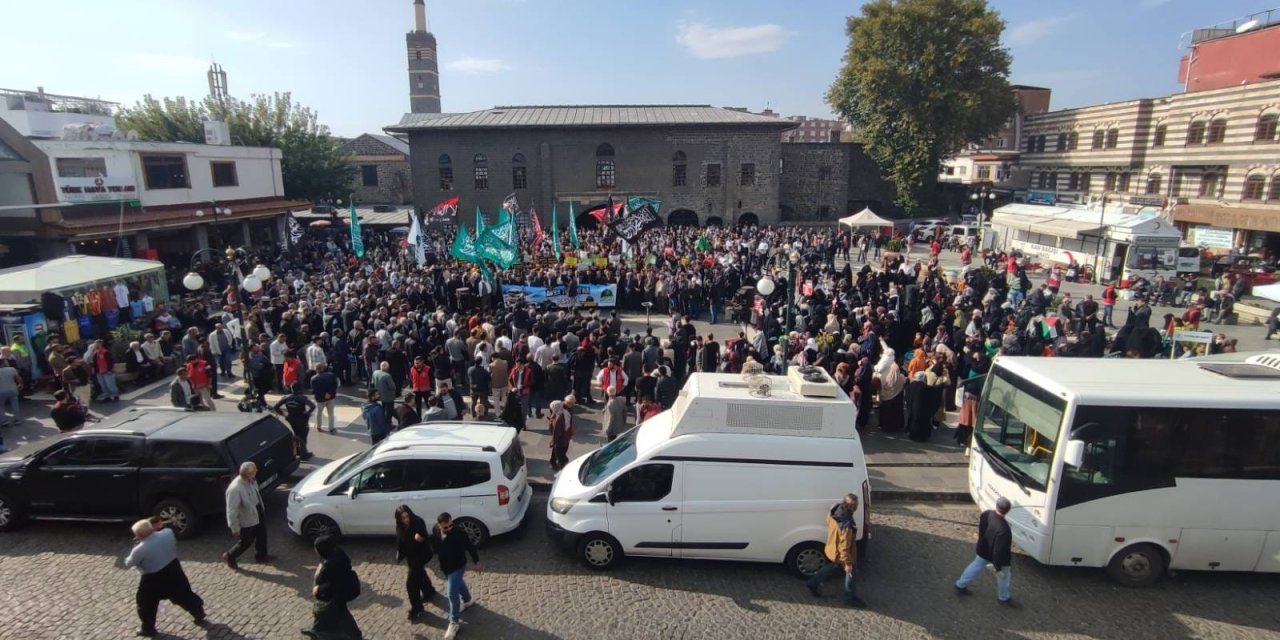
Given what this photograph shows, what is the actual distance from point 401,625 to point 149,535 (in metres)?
2.60

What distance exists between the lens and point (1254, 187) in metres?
29.9

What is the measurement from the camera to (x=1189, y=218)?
107 ft

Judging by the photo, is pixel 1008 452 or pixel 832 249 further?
pixel 832 249

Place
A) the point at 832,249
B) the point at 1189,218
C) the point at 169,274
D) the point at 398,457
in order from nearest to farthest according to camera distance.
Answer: the point at 398,457 → the point at 169,274 → the point at 832,249 → the point at 1189,218

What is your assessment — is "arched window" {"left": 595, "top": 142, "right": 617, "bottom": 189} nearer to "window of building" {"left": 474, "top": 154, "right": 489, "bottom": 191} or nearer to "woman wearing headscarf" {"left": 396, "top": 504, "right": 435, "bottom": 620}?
"window of building" {"left": 474, "top": 154, "right": 489, "bottom": 191}

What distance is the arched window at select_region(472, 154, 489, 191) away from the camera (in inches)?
1631

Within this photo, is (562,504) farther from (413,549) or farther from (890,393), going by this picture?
(890,393)

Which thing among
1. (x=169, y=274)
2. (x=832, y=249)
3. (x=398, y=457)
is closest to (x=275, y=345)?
(x=398, y=457)

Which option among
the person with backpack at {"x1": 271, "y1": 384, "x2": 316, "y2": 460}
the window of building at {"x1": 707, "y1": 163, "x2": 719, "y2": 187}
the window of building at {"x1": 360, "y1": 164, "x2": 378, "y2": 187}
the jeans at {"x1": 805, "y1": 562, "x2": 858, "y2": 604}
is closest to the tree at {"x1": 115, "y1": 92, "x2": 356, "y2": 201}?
the window of building at {"x1": 360, "y1": 164, "x2": 378, "y2": 187}

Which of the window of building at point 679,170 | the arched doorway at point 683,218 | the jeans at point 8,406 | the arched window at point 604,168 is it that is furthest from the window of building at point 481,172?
the jeans at point 8,406

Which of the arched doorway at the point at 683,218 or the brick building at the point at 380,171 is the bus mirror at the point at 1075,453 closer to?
the arched doorway at the point at 683,218

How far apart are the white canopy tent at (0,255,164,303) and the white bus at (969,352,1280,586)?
1988 cm

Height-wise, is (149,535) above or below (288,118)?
below

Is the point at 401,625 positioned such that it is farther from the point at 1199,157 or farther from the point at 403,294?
the point at 1199,157
